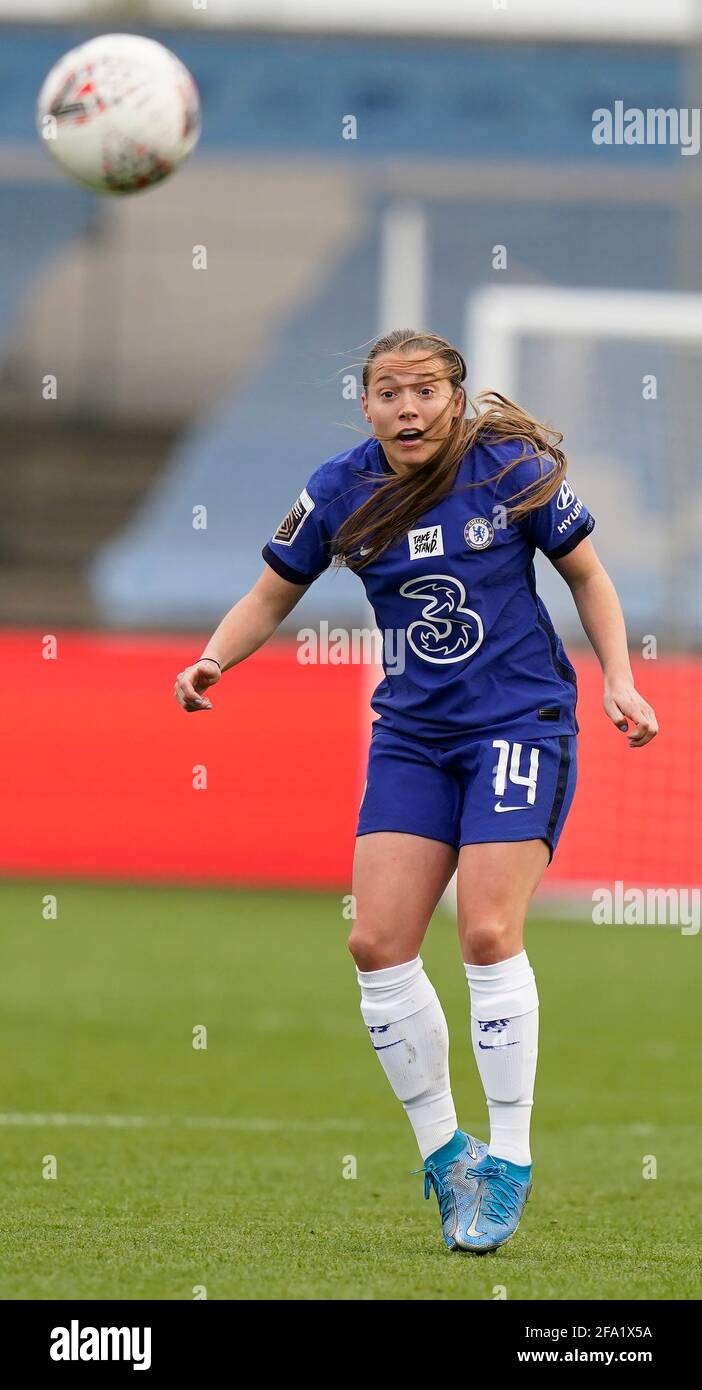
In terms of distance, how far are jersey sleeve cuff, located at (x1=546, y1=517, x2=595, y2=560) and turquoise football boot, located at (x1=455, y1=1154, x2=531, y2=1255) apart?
1305 millimetres

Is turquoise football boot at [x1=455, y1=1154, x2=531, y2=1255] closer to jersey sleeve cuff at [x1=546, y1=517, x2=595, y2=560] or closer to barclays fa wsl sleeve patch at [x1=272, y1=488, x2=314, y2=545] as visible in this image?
jersey sleeve cuff at [x1=546, y1=517, x2=595, y2=560]

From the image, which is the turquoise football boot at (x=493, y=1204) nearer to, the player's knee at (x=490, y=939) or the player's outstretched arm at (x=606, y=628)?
the player's knee at (x=490, y=939)

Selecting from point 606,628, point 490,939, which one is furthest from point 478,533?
point 490,939

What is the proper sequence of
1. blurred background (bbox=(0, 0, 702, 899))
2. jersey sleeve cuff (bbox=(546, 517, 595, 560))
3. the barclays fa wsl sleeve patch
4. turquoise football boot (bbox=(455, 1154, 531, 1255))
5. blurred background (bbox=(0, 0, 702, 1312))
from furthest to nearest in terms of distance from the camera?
1. blurred background (bbox=(0, 0, 702, 899))
2. blurred background (bbox=(0, 0, 702, 1312))
3. the barclays fa wsl sleeve patch
4. jersey sleeve cuff (bbox=(546, 517, 595, 560))
5. turquoise football boot (bbox=(455, 1154, 531, 1255))

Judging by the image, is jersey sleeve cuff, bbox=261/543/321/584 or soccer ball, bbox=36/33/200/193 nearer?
jersey sleeve cuff, bbox=261/543/321/584

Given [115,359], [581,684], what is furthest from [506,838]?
[115,359]

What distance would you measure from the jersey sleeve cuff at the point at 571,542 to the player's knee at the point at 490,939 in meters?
0.82

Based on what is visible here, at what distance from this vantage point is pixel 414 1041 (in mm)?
4398

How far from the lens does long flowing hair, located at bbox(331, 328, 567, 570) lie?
437 centimetres

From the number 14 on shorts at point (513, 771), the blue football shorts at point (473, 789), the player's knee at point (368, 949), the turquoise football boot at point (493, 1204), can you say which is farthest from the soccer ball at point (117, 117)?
the turquoise football boot at point (493, 1204)

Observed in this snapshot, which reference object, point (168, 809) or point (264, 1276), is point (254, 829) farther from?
point (264, 1276)

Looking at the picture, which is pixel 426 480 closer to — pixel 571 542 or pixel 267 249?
pixel 571 542

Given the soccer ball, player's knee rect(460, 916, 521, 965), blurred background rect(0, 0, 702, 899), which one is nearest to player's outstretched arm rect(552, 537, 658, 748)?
player's knee rect(460, 916, 521, 965)

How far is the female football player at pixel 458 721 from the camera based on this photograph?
14.0ft
